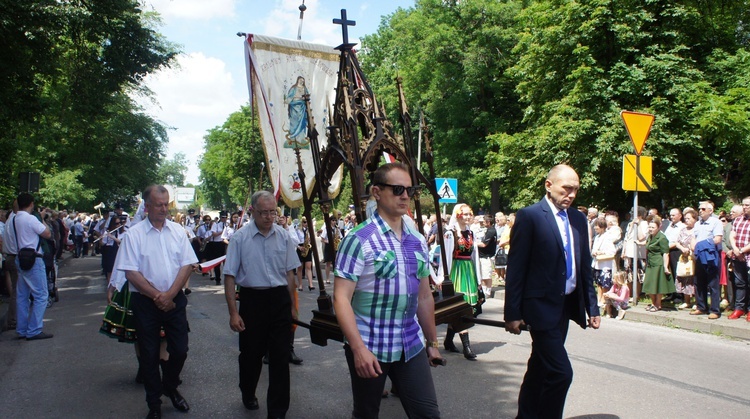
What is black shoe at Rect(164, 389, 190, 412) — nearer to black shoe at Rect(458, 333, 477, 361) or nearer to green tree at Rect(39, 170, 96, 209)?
black shoe at Rect(458, 333, 477, 361)

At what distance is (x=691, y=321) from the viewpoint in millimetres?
9750

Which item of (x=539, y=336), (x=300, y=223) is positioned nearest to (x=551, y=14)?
(x=300, y=223)

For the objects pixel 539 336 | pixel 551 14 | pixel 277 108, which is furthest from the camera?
pixel 551 14

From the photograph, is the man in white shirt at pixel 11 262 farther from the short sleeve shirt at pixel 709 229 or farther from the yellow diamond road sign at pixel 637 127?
the short sleeve shirt at pixel 709 229

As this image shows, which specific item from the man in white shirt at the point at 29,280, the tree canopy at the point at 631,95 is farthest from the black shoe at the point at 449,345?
the tree canopy at the point at 631,95

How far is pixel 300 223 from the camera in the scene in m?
16.7

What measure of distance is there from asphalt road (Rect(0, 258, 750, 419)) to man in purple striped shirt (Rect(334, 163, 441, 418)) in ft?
6.76

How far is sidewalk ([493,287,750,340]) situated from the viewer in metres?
9.10

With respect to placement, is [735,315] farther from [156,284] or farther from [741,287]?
[156,284]

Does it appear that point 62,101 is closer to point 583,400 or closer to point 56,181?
point 56,181

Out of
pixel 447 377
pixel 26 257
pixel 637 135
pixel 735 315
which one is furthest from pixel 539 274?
pixel 637 135

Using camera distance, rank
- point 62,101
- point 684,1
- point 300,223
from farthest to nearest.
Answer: point 62,101 → point 684,1 → point 300,223

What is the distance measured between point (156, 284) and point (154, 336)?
412 millimetres

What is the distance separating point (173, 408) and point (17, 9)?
970cm
